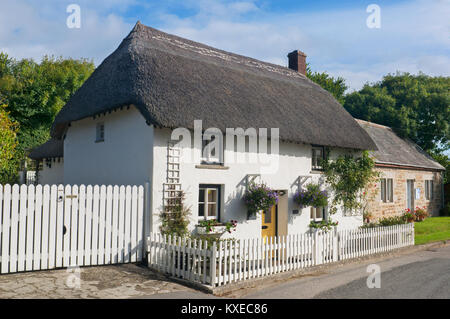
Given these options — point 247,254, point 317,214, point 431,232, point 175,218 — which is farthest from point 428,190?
point 175,218

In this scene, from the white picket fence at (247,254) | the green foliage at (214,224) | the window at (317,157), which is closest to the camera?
the white picket fence at (247,254)

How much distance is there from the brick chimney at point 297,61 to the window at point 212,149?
10.3 meters

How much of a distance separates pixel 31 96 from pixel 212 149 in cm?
2450

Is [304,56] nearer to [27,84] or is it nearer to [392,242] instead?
[392,242]

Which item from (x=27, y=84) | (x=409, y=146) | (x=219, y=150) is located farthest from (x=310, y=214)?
(x=27, y=84)

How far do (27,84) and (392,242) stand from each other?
29.3 metres

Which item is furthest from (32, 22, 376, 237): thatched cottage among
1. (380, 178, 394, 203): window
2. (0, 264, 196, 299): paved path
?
(380, 178, 394, 203): window

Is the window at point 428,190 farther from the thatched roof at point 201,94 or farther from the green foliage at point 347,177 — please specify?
the thatched roof at point 201,94

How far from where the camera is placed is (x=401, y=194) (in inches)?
836

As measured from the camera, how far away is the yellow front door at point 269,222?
504 inches

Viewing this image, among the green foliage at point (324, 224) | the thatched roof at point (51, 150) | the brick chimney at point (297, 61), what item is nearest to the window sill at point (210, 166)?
the green foliage at point (324, 224)

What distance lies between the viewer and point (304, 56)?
2020 centimetres

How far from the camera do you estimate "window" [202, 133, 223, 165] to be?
11.0 m

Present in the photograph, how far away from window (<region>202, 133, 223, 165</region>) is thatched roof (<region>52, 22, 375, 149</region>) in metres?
0.53
